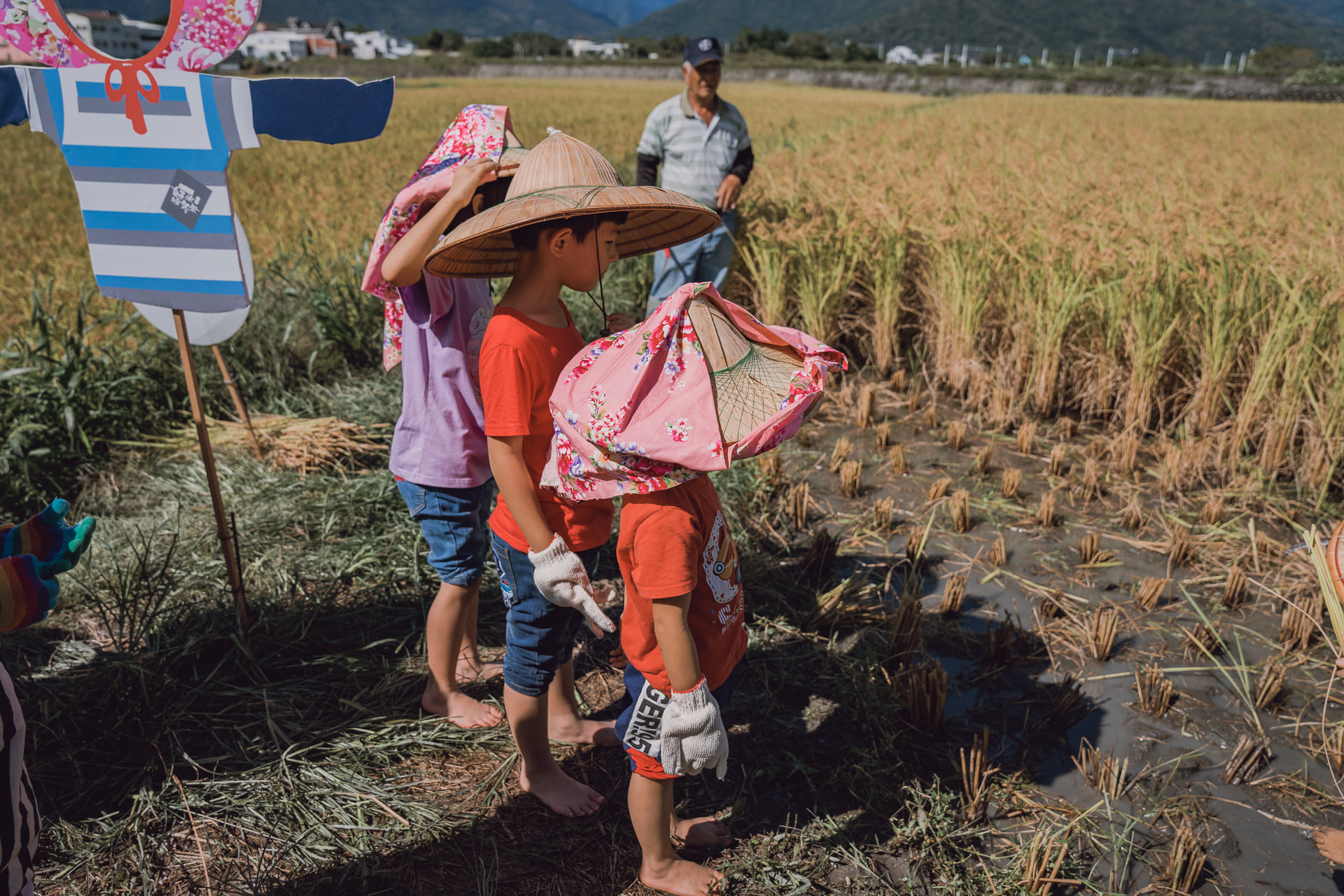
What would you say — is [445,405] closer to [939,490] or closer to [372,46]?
[939,490]

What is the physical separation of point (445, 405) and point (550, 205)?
2.28 feet

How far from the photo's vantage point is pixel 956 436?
3977mm

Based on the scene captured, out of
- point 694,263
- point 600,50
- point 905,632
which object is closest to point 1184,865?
point 905,632

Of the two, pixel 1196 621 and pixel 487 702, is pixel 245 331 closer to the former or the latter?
pixel 487 702

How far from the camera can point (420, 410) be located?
200 cm

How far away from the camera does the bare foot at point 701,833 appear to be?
1893mm

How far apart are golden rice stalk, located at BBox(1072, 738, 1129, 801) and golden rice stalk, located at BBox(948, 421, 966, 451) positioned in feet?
6.68

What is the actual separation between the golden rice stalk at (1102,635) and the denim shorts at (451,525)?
1.98 m

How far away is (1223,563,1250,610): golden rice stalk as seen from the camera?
9.04 ft

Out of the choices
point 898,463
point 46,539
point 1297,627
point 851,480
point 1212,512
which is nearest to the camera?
point 46,539

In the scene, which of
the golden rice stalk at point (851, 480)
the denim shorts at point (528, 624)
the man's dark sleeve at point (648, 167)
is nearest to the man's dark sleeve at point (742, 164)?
the man's dark sleeve at point (648, 167)

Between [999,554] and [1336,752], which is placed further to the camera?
[999,554]

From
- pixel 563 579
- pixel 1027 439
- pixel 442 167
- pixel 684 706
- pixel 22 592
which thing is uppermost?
pixel 442 167

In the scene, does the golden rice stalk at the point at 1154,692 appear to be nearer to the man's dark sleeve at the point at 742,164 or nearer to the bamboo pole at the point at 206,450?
the bamboo pole at the point at 206,450
